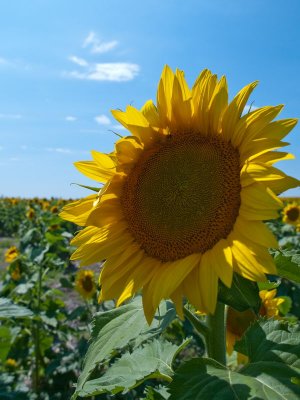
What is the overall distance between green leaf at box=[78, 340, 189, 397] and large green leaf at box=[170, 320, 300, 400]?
0.24m

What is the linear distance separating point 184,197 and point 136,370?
698 millimetres

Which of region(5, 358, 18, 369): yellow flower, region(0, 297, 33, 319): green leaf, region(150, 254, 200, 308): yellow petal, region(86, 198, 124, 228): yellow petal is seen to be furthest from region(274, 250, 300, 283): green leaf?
region(5, 358, 18, 369): yellow flower

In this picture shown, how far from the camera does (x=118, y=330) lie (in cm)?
185

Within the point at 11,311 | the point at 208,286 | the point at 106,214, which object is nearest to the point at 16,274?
the point at 11,311

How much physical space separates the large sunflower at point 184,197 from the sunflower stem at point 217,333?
5.6 inches

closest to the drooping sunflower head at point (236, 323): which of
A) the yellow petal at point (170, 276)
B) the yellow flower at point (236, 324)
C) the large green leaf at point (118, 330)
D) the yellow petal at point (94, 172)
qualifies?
the yellow flower at point (236, 324)

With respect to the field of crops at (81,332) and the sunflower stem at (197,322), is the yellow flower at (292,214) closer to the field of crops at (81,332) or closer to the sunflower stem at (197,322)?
the field of crops at (81,332)

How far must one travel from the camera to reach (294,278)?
1.75 meters

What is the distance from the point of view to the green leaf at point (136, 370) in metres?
1.67

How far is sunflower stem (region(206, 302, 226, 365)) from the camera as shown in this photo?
175cm

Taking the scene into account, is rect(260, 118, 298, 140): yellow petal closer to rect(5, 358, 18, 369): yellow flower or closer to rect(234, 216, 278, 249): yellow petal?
rect(234, 216, 278, 249): yellow petal

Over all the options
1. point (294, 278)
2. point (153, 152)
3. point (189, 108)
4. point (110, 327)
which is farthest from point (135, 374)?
point (189, 108)

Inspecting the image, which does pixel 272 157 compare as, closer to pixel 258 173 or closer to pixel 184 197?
pixel 258 173

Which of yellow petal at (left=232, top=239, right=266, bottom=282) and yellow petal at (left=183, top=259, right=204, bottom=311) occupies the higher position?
yellow petal at (left=232, top=239, right=266, bottom=282)
